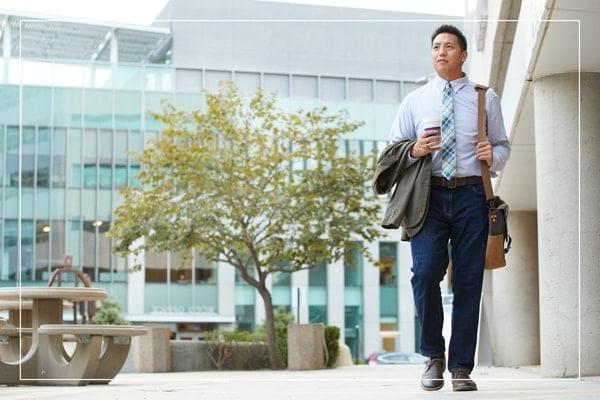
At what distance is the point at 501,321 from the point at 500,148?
13.3 meters

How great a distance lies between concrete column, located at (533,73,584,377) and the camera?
932 centimetres

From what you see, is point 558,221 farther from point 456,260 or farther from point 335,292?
point 335,292

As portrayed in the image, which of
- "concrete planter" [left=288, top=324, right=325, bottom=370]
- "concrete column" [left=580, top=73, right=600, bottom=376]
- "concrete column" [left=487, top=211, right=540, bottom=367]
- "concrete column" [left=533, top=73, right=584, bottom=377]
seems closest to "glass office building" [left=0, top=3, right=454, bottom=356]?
"concrete planter" [left=288, top=324, right=325, bottom=370]

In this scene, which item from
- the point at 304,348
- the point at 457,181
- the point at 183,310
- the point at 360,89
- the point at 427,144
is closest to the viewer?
the point at 427,144

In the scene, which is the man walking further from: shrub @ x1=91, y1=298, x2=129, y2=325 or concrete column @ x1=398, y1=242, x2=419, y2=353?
concrete column @ x1=398, y1=242, x2=419, y2=353

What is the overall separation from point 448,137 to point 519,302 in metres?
13.2

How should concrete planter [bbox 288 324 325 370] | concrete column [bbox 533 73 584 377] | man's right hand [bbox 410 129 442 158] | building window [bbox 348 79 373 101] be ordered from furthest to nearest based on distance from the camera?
building window [bbox 348 79 373 101] < concrete planter [bbox 288 324 325 370] < concrete column [bbox 533 73 584 377] < man's right hand [bbox 410 129 442 158]

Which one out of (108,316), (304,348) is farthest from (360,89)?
(304,348)

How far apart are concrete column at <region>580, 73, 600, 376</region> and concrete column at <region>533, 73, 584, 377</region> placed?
9 cm

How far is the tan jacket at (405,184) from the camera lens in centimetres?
587

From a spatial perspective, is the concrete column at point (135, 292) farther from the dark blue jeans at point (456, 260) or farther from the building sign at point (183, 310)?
the dark blue jeans at point (456, 260)

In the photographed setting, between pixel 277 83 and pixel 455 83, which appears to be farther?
pixel 277 83

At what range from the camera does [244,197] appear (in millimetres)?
22578

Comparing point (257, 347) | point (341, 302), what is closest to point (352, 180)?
point (257, 347)
